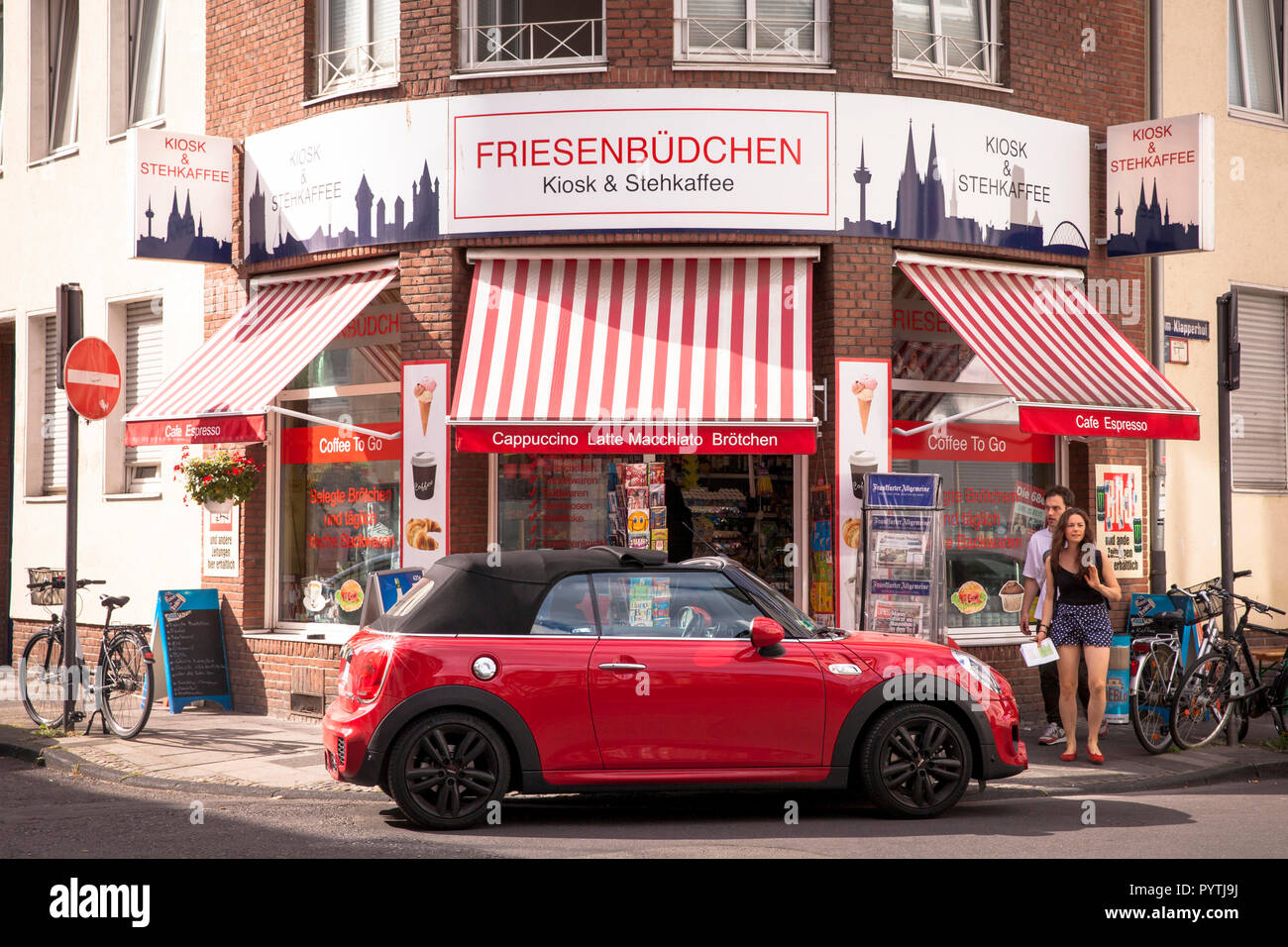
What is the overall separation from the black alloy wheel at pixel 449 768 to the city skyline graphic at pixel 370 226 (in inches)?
224

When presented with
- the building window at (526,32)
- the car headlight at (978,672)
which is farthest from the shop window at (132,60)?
the car headlight at (978,672)

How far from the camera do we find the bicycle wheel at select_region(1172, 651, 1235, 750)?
429 inches

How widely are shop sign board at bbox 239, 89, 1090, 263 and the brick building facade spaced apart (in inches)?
4.7

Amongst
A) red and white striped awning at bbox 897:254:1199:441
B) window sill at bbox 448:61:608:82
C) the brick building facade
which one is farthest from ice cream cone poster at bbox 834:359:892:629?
window sill at bbox 448:61:608:82

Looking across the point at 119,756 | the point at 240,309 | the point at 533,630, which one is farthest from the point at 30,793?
the point at 240,309

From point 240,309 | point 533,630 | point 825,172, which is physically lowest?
point 533,630

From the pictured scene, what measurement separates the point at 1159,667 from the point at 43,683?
983 centimetres

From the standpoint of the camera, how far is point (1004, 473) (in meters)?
12.8

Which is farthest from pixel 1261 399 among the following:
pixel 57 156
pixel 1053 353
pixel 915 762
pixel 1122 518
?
pixel 57 156

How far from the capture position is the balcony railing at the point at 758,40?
39.5 feet

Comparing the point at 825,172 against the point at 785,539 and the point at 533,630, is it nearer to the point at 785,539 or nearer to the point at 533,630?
the point at 785,539

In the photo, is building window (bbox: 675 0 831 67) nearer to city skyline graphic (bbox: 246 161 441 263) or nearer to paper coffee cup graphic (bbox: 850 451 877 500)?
city skyline graphic (bbox: 246 161 441 263)

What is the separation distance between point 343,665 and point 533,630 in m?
1.22

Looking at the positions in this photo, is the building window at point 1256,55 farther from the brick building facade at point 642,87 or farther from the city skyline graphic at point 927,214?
the city skyline graphic at point 927,214
